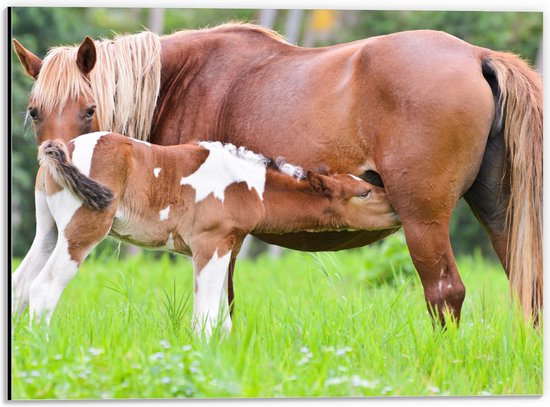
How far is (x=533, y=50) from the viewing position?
7875 millimetres

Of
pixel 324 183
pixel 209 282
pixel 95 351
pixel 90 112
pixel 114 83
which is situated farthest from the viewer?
pixel 114 83

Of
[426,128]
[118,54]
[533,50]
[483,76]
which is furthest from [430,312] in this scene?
[533,50]

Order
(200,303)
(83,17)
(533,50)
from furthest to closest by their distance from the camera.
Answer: (83,17) → (533,50) → (200,303)

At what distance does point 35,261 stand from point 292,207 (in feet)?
3.91

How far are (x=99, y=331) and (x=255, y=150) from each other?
1.15m

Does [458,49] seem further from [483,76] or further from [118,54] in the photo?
[118,54]

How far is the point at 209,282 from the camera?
13.0 feet

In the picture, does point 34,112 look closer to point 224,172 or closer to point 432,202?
point 224,172

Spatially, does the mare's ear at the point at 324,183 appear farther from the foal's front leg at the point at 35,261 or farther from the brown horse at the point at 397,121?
the foal's front leg at the point at 35,261

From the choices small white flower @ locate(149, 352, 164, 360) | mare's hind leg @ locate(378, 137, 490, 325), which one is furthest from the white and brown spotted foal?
small white flower @ locate(149, 352, 164, 360)

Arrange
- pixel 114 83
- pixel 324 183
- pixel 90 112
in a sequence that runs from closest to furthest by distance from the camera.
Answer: pixel 324 183 < pixel 90 112 < pixel 114 83

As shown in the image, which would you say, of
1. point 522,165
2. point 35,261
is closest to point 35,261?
point 35,261

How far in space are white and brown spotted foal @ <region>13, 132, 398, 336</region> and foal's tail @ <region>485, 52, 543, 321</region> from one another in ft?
1.94

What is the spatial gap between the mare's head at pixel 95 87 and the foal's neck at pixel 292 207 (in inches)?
34.3
